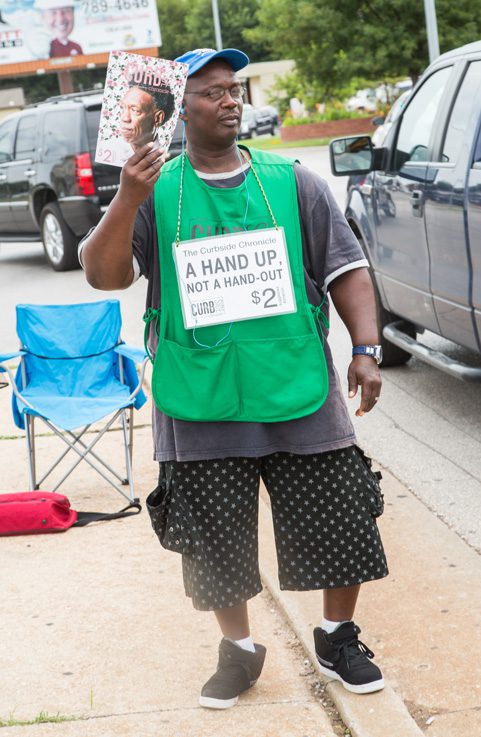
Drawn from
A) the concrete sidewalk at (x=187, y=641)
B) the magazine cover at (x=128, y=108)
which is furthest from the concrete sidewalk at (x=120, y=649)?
the magazine cover at (x=128, y=108)

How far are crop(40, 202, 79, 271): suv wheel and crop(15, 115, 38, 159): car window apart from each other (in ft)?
2.61

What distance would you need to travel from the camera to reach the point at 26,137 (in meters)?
→ 15.0

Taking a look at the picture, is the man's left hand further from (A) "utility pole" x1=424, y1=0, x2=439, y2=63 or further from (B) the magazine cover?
(A) "utility pole" x1=424, y1=0, x2=439, y2=63

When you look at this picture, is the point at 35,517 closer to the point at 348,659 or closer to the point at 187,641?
the point at 187,641

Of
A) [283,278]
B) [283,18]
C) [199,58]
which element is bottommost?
[283,18]

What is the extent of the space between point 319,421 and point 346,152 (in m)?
4.30

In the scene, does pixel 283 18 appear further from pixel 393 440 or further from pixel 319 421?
pixel 319 421

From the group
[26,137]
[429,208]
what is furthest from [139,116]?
[26,137]

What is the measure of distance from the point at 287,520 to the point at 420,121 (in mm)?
4075

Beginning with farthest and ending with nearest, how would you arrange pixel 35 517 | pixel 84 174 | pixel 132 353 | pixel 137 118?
pixel 84 174 → pixel 132 353 → pixel 35 517 → pixel 137 118

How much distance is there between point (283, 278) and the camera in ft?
10.8

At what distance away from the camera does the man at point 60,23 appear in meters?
58.0

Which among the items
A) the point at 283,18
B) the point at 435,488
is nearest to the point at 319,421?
the point at 435,488

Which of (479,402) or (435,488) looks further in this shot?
(479,402)
